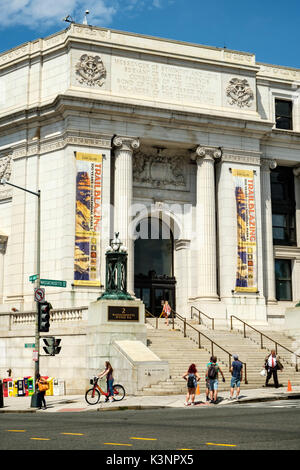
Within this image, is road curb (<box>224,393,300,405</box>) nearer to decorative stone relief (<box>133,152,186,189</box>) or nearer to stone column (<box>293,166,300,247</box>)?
decorative stone relief (<box>133,152,186,189</box>)

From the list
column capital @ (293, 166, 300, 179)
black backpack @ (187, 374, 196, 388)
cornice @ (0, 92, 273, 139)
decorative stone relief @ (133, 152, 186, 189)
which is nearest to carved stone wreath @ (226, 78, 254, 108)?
cornice @ (0, 92, 273, 139)

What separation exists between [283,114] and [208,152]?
865 cm

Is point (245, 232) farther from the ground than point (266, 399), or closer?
farther from the ground

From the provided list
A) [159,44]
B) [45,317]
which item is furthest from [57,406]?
[159,44]

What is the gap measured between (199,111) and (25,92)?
11572 millimetres

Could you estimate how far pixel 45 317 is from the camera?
26578 millimetres

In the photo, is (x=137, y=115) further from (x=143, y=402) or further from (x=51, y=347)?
(x=143, y=402)

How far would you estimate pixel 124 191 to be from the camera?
4047 centimetres

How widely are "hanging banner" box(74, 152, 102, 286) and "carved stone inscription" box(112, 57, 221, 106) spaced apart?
17.8ft

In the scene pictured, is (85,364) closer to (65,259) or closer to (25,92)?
(65,259)

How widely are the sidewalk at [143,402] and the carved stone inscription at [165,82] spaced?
70.3 ft

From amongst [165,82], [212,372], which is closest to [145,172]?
[165,82]

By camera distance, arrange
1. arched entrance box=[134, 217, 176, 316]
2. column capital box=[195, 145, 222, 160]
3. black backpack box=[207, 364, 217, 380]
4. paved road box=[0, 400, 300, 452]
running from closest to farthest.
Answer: paved road box=[0, 400, 300, 452], black backpack box=[207, 364, 217, 380], column capital box=[195, 145, 222, 160], arched entrance box=[134, 217, 176, 316]

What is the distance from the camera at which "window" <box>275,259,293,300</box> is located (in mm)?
46062
